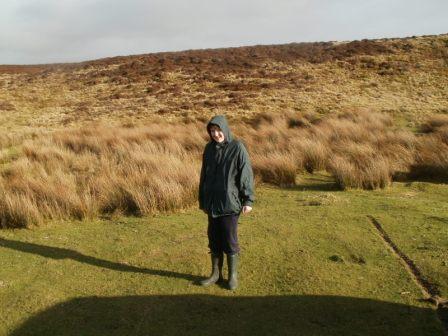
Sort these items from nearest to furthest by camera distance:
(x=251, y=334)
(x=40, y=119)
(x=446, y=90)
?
(x=251, y=334), (x=40, y=119), (x=446, y=90)

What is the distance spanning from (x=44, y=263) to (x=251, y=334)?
257 cm

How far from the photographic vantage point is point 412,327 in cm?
361

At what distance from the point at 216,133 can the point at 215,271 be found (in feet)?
4.32

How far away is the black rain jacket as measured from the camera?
13.5 feet

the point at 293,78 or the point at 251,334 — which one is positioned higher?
the point at 293,78

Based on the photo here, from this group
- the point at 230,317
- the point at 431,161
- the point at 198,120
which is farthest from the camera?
the point at 198,120

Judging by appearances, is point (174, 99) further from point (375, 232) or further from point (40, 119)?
point (375, 232)

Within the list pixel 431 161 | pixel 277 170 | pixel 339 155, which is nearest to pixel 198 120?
pixel 339 155

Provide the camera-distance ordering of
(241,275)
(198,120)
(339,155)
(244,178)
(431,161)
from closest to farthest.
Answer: (244,178), (241,275), (431,161), (339,155), (198,120)

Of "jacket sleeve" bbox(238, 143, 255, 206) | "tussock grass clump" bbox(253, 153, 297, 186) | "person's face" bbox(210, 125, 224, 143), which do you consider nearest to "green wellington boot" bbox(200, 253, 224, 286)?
"jacket sleeve" bbox(238, 143, 255, 206)

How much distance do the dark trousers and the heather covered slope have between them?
14014 millimetres

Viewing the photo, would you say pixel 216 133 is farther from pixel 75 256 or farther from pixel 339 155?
pixel 339 155

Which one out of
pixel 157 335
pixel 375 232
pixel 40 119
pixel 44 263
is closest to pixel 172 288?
pixel 157 335

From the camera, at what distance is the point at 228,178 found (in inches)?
163
